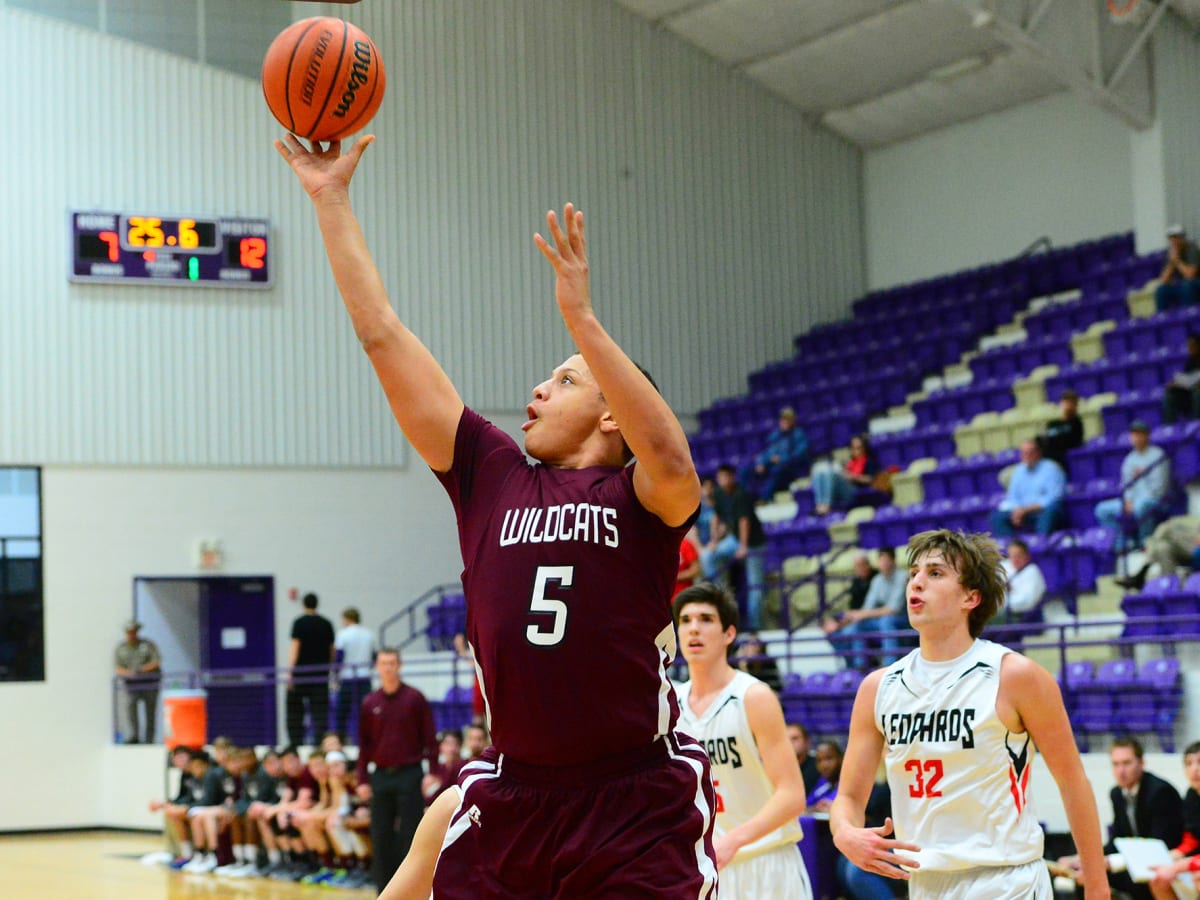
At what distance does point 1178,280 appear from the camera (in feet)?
54.1

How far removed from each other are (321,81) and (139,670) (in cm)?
1572

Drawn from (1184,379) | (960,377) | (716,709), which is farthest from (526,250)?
(716,709)

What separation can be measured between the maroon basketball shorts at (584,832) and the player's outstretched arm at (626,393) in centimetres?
54

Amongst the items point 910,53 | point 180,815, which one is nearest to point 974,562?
point 180,815

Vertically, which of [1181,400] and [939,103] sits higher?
[939,103]

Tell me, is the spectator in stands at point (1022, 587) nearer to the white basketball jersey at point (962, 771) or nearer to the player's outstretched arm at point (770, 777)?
the player's outstretched arm at point (770, 777)

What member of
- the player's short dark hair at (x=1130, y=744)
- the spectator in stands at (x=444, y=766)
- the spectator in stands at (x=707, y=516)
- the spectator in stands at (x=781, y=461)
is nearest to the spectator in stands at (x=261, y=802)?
the spectator in stands at (x=444, y=766)

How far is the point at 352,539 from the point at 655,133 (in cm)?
684

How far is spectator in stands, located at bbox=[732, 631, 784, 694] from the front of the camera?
12055 mm

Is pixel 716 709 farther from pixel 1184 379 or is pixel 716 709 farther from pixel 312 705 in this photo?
pixel 312 705

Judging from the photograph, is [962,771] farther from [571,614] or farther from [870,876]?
[870,876]

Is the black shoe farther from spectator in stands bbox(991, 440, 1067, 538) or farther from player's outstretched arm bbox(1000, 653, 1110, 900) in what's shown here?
player's outstretched arm bbox(1000, 653, 1110, 900)

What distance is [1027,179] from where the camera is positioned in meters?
21.3

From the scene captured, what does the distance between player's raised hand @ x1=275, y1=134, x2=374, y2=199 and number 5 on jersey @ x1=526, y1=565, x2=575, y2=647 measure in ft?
2.91
